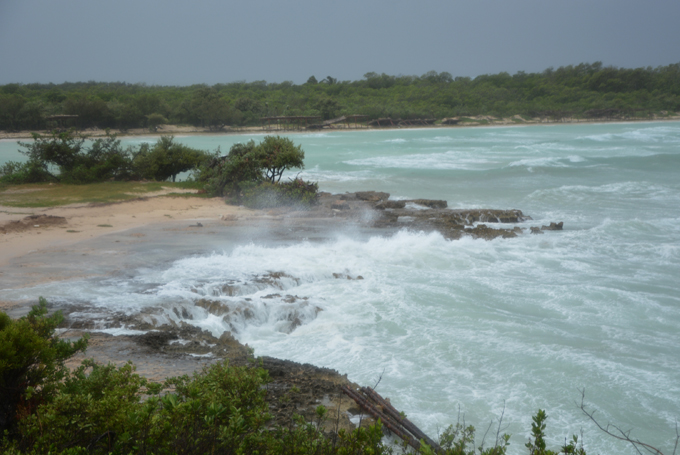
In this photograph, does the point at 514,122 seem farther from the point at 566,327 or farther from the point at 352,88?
the point at 566,327

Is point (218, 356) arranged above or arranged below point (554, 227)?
below

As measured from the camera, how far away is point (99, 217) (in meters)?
14.1

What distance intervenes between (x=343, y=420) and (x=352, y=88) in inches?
3738

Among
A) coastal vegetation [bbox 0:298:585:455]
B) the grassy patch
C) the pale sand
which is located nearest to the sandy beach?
the grassy patch

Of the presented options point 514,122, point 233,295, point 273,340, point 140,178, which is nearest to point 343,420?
point 273,340

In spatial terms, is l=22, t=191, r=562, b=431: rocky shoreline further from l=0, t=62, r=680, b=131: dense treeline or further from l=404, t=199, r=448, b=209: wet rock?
l=0, t=62, r=680, b=131: dense treeline

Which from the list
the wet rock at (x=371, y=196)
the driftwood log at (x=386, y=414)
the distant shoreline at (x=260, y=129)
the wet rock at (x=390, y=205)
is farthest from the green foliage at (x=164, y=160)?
the distant shoreline at (x=260, y=129)

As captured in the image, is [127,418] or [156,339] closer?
[127,418]

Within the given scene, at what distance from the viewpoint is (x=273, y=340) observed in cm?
737

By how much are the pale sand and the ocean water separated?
9.77 feet

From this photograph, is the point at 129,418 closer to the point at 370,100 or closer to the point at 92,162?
the point at 92,162

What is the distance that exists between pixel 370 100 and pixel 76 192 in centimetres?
6876

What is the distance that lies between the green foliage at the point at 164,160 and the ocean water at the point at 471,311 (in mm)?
10972

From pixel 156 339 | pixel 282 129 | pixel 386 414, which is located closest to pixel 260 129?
pixel 282 129
